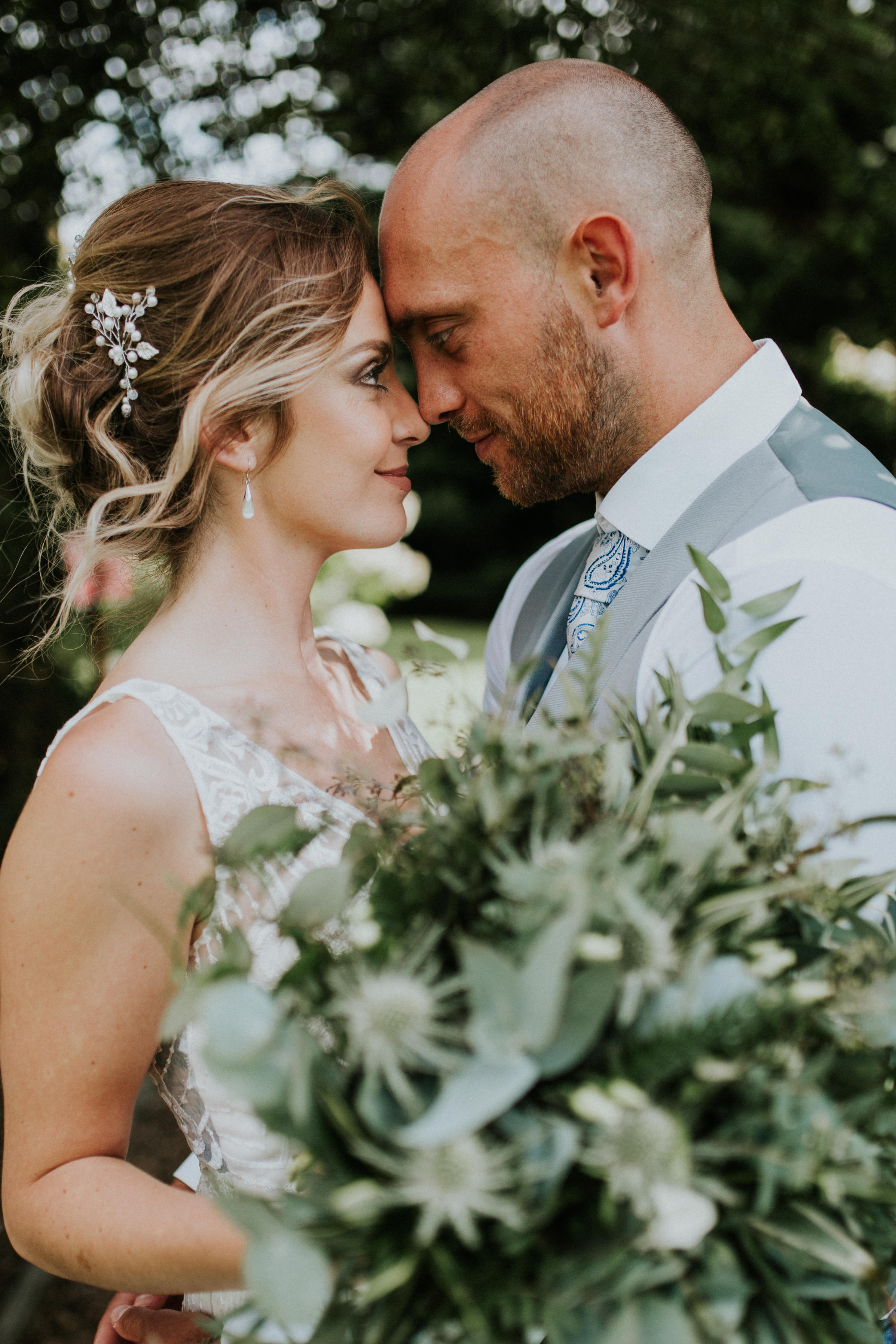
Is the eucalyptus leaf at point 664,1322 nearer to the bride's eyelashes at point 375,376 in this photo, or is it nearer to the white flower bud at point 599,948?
the white flower bud at point 599,948

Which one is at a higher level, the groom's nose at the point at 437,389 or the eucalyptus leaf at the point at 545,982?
the eucalyptus leaf at the point at 545,982

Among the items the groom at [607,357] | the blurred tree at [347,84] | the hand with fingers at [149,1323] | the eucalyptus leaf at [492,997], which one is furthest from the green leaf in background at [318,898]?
the blurred tree at [347,84]

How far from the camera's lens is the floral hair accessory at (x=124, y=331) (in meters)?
2.28

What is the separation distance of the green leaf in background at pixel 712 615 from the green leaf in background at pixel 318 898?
632 mm

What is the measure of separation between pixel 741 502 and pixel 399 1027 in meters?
1.46

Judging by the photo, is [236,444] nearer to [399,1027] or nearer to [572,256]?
[572,256]

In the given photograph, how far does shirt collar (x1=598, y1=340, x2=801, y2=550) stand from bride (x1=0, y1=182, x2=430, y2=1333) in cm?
59

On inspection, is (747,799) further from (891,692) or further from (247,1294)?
(247,1294)

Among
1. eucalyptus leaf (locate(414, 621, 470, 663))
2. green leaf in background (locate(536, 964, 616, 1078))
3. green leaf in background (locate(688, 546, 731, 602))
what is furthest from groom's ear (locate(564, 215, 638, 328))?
green leaf in background (locate(536, 964, 616, 1078))

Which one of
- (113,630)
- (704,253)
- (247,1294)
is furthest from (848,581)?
(113,630)

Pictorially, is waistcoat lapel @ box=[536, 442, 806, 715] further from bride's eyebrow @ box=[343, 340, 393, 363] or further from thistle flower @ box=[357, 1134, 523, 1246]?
thistle flower @ box=[357, 1134, 523, 1246]

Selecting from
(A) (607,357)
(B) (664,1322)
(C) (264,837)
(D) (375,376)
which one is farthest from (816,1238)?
(D) (375,376)

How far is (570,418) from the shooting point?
2.42m

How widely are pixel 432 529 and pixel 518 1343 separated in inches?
523
